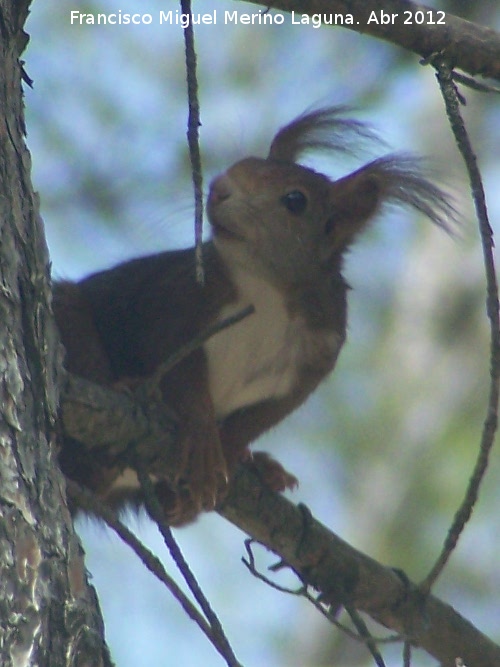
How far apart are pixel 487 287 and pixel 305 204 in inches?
63.9

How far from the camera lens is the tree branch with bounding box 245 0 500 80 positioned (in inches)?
95.9

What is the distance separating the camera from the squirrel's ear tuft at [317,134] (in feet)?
12.9

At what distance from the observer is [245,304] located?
11.4 feet

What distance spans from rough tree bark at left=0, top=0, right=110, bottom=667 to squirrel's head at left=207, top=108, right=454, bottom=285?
1.27 metres

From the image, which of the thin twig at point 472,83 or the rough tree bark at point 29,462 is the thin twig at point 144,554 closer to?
the rough tree bark at point 29,462

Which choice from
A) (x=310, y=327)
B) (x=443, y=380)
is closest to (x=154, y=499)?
(x=310, y=327)

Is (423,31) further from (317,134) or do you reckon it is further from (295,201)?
(317,134)

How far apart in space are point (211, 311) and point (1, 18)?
1268 millimetres

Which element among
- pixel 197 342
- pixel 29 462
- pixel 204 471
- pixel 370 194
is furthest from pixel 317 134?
pixel 29 462

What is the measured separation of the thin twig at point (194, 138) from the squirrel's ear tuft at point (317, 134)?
1.68 m

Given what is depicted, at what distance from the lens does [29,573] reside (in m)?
1.83

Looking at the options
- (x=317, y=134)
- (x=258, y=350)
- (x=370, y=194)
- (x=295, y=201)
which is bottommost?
(x=258, y=350)

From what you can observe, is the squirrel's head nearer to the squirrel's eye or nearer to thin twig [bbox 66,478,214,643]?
the squirrel's eye

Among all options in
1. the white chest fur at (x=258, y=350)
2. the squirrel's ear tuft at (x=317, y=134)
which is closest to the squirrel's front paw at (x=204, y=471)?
the white chest fur at (x=258, y=350)
